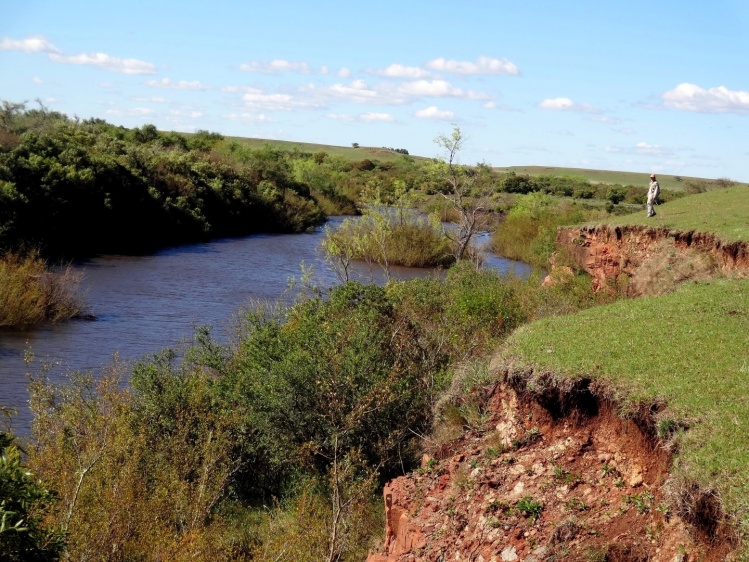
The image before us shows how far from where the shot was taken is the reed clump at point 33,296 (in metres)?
28.9

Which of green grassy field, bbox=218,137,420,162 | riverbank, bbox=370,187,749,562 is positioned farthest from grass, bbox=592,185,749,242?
green grassy field, bbox=218,137,420,162

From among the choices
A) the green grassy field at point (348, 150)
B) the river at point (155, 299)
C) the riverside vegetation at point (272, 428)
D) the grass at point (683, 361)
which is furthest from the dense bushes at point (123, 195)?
the green grassy field at point (348, 150)

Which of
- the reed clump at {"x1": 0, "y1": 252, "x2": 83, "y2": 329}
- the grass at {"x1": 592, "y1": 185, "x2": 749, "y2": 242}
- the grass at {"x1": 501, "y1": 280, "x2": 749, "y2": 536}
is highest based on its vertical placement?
the grass at {"x1": 592, "y1": 185, "x2": 749, "y2": 242}

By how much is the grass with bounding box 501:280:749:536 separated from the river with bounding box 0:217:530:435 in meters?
9.55

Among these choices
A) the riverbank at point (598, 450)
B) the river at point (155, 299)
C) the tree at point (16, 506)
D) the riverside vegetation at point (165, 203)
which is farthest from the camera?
the riverside vegetation at point (165, 203)

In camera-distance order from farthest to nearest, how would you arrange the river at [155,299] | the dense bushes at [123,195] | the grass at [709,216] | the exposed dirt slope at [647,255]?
the dense bushes at [123,195] < the river at [155,299] < the grass at [709,216] < the exposed dirt slope at [647,255]

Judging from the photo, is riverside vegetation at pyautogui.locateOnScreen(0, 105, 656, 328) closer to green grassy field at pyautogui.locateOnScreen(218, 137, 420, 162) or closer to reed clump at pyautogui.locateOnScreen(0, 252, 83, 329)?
reed clump at pyautogui.locateOnScreen(0, 252, 83, 329)

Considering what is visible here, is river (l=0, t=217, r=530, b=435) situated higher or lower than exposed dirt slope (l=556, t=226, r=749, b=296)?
lower

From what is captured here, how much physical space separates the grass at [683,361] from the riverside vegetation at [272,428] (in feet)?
6.03

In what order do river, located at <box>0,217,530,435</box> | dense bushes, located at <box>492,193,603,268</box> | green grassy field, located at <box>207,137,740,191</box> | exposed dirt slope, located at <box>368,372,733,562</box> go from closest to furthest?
exposed dirt slope, located at <box>368,372,733,562</box>, river, located at <box>0,217,530,435</box>, dense bushes, located at <box>492,193,603,268</box>, green grassy field, located at <box>207,137,740,191</box>

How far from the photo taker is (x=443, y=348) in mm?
19703

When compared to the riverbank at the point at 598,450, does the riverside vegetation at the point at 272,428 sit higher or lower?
lower

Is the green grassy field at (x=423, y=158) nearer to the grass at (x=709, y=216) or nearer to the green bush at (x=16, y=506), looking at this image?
the grass at (x=709, y=216)

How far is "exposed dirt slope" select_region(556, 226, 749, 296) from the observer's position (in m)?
19.3
